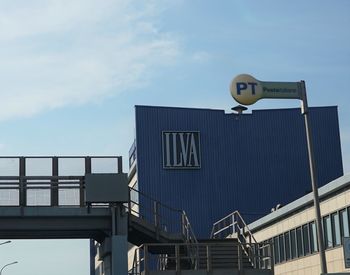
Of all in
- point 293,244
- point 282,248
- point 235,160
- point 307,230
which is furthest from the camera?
point 235,160

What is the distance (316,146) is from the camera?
166 ft

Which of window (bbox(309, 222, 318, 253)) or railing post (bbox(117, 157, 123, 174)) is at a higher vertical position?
railing post (bbox(117, 157, 123, 174))

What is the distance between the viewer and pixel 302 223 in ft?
99.6

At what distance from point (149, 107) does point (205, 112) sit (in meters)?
4.30

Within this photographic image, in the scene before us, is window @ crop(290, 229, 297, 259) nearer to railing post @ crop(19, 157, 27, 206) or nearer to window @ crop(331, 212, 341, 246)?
window @ crop(331, 212, 341, 246)

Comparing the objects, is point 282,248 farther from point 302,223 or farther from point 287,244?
point 302,223

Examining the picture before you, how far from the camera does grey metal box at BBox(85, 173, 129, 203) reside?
24.6 m

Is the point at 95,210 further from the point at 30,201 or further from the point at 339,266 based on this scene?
the point at 339,266

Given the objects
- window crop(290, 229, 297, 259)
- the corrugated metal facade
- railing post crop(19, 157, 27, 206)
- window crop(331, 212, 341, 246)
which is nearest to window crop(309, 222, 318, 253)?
window crop(331, 212, 341, 246)

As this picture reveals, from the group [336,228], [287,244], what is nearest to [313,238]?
[336,228]

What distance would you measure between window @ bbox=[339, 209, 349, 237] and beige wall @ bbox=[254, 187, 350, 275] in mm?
240

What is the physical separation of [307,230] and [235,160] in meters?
20.3

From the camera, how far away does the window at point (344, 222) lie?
25391 millimetres

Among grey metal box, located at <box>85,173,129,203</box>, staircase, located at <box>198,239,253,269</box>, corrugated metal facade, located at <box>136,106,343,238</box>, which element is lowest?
staircase, located at <box>198,239,253,269</box>
